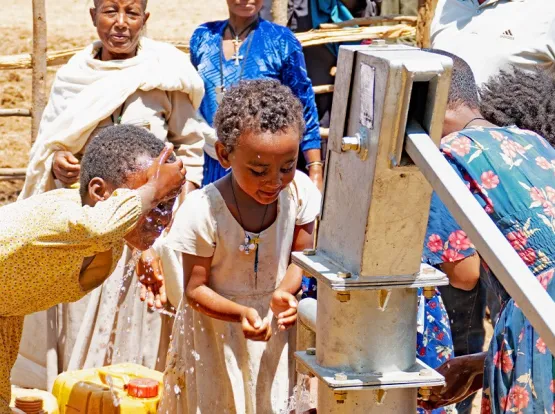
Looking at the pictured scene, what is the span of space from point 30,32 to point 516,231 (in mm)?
16535

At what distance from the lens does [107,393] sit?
3596 millimetres

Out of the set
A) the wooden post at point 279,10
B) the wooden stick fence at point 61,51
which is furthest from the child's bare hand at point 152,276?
the wooden post at point 279,10

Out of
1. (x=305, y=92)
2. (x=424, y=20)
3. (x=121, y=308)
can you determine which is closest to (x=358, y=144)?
(x=121, y=308)

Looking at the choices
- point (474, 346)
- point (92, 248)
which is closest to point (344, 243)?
point (92, 248)

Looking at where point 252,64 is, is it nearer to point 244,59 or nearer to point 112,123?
point 244,59

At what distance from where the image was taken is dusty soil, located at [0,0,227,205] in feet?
34.9

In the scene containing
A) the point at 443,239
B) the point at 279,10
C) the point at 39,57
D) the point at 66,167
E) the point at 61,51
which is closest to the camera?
the point at 443,239

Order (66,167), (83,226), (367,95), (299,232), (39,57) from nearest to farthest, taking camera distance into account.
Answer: (367,95) < (83,226) < (299,232) < (66,167) < (39,57)

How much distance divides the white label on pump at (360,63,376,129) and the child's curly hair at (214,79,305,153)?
1.45 meters

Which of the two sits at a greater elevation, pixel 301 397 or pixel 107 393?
pixel 301 397

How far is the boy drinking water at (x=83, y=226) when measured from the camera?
97.7 inches

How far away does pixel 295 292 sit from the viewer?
10.7ft

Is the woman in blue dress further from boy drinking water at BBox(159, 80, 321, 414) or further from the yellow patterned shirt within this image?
the yellow patterned shirt

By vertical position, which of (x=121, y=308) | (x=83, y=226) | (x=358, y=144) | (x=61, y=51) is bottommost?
(x=121, y=308)
